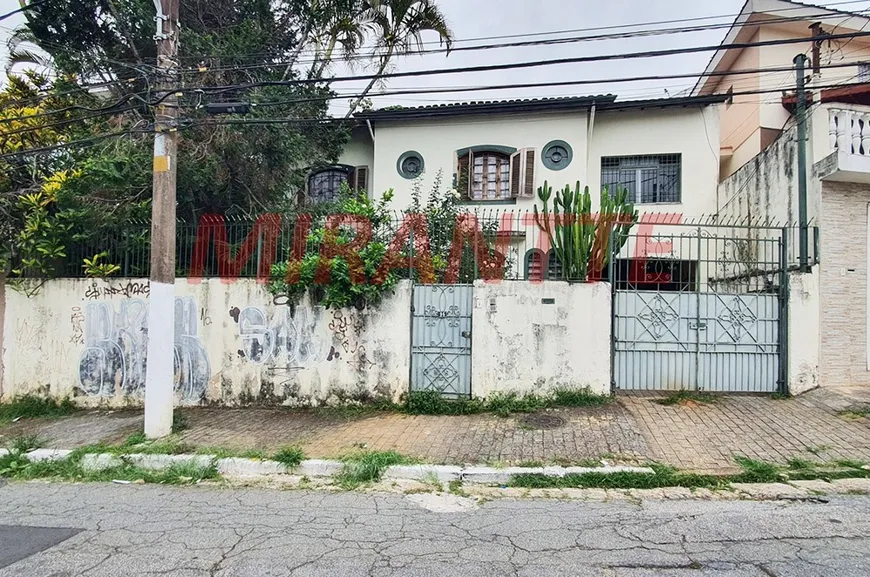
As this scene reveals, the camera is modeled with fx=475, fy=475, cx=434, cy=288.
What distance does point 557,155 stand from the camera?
1205 centimetres

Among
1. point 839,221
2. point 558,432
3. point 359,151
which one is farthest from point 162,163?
point 839,221

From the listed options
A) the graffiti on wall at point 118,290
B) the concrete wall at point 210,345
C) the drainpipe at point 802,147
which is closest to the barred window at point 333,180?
the graffiti on wall at point 118,290

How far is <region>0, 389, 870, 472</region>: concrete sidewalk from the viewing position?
5.62 meters

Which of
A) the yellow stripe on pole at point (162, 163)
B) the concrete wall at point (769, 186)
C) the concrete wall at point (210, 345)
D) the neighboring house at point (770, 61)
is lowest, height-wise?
the concrete wall at point (210, 345)

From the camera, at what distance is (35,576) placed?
3.21 meters

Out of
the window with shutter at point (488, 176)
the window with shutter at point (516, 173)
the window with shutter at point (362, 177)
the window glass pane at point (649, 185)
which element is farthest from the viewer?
the window with shutter at point (362, 177)

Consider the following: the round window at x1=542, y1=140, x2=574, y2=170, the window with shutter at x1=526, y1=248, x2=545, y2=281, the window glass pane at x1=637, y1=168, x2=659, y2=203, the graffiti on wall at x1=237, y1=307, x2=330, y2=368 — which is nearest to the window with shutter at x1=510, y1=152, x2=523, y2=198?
the round window at x1=542, y1=140, x2=574, y2=170

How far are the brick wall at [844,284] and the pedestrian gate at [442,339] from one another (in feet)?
19.1

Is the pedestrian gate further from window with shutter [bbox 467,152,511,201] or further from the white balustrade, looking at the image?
the white balustrade

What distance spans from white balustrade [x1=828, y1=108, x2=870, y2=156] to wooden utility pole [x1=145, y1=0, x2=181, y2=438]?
10.3m

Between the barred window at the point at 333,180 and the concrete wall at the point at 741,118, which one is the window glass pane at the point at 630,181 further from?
the barred window at the point at 333,180

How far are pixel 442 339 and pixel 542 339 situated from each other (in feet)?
5.20

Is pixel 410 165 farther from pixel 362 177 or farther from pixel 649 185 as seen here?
pixel 649 185

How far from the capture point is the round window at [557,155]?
11984mm
